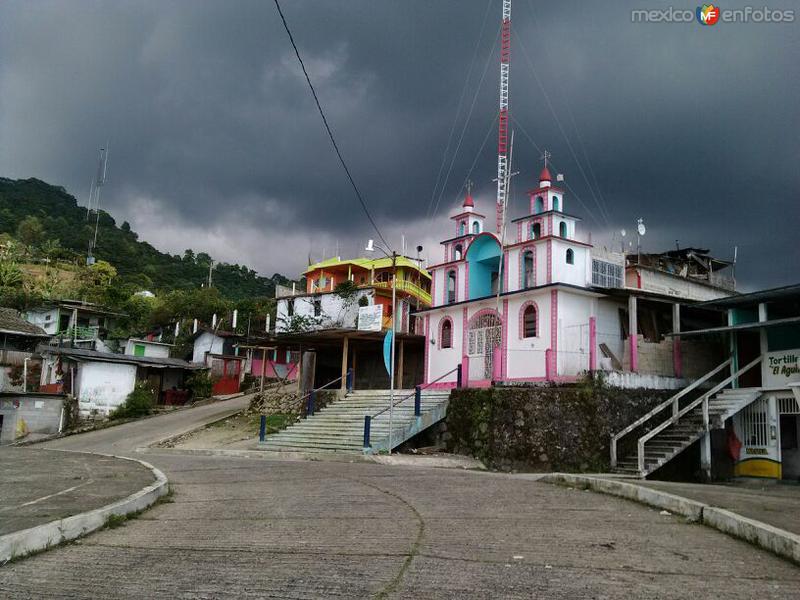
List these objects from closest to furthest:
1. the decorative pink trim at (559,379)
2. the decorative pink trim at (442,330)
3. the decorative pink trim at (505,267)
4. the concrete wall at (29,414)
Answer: the decorative pink trim at (559,379) → the decorative pink trim at (505,267) → the decorative pink trim at (442,330) → the concrete wall at (29,414)

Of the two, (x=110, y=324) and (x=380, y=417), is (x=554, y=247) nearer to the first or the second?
(x=380, y=417)

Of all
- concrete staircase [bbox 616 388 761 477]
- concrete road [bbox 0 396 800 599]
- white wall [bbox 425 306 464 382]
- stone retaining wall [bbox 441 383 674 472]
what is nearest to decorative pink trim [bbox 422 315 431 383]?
white wall [bbox 425 306 464 382]

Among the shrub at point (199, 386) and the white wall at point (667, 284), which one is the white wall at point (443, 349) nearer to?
the white wall at point (667, 284)

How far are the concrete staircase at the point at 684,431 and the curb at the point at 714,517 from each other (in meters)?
6.42

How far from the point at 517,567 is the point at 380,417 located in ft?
51.9

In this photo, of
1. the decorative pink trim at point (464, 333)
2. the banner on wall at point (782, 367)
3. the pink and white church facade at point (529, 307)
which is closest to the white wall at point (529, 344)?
the pink and white church facade at point (529, 307)

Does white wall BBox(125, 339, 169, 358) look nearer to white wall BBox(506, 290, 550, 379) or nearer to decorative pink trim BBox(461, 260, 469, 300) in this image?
decorative pink trim BBox(461, 260, 469, 300)

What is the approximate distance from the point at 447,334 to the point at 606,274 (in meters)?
6.85

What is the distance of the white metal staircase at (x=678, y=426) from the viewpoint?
17375mm

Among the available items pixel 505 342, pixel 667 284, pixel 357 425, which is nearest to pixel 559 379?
pixel 505 342

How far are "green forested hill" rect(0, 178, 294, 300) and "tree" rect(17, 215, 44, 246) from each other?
0.10 m

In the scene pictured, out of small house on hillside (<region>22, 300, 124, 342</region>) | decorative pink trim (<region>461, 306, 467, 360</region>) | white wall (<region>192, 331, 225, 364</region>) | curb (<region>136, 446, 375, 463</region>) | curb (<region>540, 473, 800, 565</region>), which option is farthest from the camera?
white wall (<region>192, 331, 225, 364</region>)

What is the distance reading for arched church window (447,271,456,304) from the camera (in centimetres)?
2745

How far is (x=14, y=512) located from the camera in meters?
7.73
